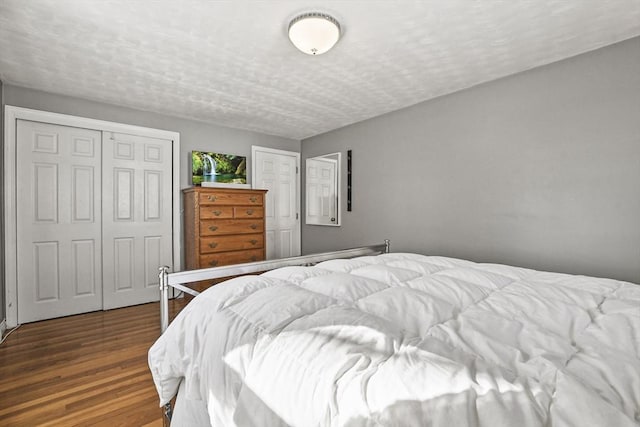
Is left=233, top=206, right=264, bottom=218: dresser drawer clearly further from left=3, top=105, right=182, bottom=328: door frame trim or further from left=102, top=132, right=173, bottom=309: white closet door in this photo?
left=3, top=105, right=182, bottom=328: door frame trim

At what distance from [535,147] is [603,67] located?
26.8 inches

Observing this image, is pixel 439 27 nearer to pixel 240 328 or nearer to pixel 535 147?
pixel 535 147

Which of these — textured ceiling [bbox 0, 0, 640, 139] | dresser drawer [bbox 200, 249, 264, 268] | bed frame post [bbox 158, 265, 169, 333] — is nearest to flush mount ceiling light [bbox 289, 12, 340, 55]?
textured ceiling [bbox 0, 0, 640, 139]

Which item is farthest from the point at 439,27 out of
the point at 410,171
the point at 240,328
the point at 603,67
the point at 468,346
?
the point at 240,328

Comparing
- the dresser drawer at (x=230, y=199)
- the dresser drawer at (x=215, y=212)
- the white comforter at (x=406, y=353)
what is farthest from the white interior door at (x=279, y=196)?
the white comforter at (x=406, y=353)

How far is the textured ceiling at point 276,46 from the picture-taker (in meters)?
1.83

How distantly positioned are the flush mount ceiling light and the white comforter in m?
1.55

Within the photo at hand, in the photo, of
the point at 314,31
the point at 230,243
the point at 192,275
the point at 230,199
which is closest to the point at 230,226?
the point at 230,243

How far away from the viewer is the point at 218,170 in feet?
13.6

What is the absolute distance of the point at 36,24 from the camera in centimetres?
196

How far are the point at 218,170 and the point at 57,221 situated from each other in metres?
1.81

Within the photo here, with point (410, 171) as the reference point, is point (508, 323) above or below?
below

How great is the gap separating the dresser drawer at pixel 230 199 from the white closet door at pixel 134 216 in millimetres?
618

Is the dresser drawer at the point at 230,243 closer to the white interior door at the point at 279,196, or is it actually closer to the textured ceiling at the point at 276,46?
the white interior door at the point at 279,196
